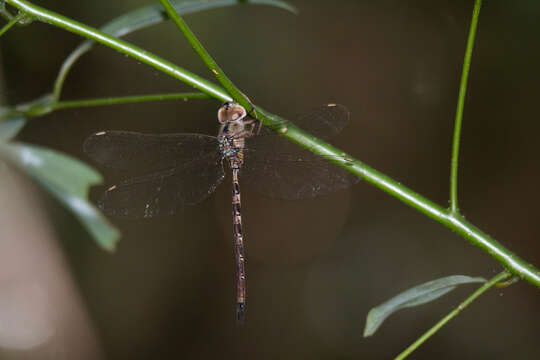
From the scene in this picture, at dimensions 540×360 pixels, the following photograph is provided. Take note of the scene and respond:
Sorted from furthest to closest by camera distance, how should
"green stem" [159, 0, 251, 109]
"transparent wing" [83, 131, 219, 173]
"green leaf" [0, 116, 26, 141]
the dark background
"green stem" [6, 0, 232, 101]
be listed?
1. the dark background
2. "transparent wing" [83, 131, 219, 173]
3. "green leaf" [0, 116, 26, 141]
4. "green stem" [6, 0, 232, 101]
5. "green stem" [159, 0, 251, 109]

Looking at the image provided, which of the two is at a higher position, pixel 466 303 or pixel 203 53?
pixel 203 53

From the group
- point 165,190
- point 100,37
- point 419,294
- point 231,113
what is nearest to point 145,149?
point 165,190

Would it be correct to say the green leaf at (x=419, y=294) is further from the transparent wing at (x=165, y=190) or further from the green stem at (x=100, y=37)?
the transparent wing at (x=165, y=190)

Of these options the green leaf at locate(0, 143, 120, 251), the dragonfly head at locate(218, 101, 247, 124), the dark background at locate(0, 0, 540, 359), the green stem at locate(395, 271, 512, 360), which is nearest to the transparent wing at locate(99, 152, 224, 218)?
the dragonfly head at locate(218, 101, 247, 124)

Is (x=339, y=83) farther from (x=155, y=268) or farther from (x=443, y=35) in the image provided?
(x=155, y=268)

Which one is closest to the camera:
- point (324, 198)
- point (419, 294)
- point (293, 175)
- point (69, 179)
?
point (69, 179)

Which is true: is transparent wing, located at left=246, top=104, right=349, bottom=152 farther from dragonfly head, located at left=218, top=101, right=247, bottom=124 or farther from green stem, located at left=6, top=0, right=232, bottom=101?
green stem, located at left=6, top=0, right=232, bottom=101

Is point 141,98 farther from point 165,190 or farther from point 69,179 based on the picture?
point 165,190

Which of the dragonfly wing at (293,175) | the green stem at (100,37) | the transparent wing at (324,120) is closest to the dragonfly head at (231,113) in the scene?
the transparent wing at (324,120)
